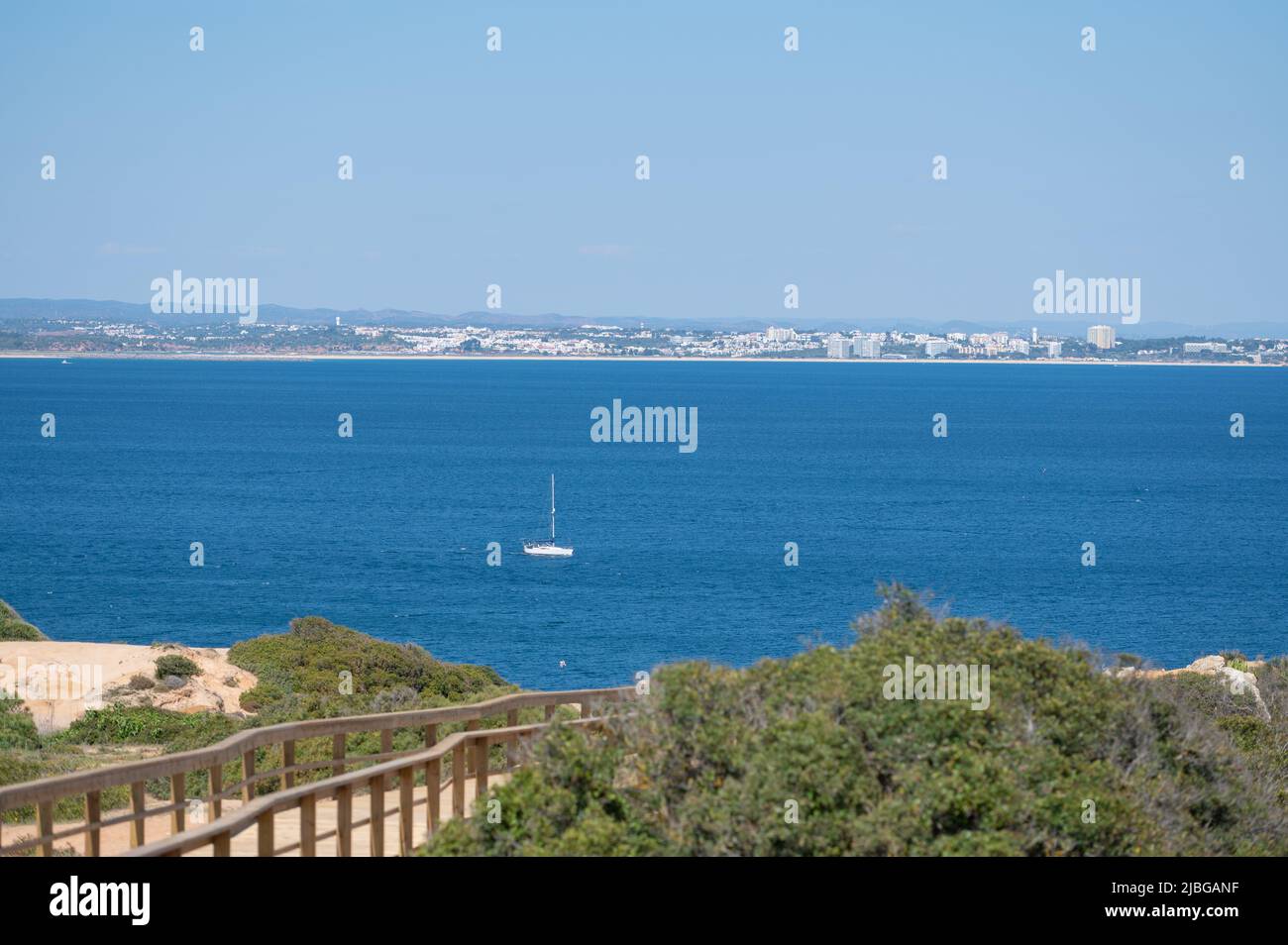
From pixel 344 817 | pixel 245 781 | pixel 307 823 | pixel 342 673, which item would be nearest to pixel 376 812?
pixel 344 817

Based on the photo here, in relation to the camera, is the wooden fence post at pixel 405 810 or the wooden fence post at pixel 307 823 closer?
the wooden fence post at pixel 307 823

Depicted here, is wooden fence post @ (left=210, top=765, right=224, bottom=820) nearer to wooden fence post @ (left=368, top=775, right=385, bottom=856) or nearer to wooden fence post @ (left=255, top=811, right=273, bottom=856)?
wooden fence post @ (left=368, top=775, right=385, bottom=856)

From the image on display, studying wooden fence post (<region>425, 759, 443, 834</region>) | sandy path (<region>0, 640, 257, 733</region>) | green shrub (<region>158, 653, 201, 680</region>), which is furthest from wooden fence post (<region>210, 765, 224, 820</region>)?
green shrub (<region>158, 653, 201, 680</region>)

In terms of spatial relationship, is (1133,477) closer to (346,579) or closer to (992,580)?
(992,580)

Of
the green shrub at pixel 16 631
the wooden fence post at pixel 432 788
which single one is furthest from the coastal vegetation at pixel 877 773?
the green shrub at pixel 16 631

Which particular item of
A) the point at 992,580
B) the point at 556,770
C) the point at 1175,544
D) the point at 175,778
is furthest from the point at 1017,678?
the point at 1175,544

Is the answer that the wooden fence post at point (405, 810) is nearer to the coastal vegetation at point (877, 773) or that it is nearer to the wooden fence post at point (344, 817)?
the wooden fence post at point (344, 817)

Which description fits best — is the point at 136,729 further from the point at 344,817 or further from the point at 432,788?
the point at 344,817
